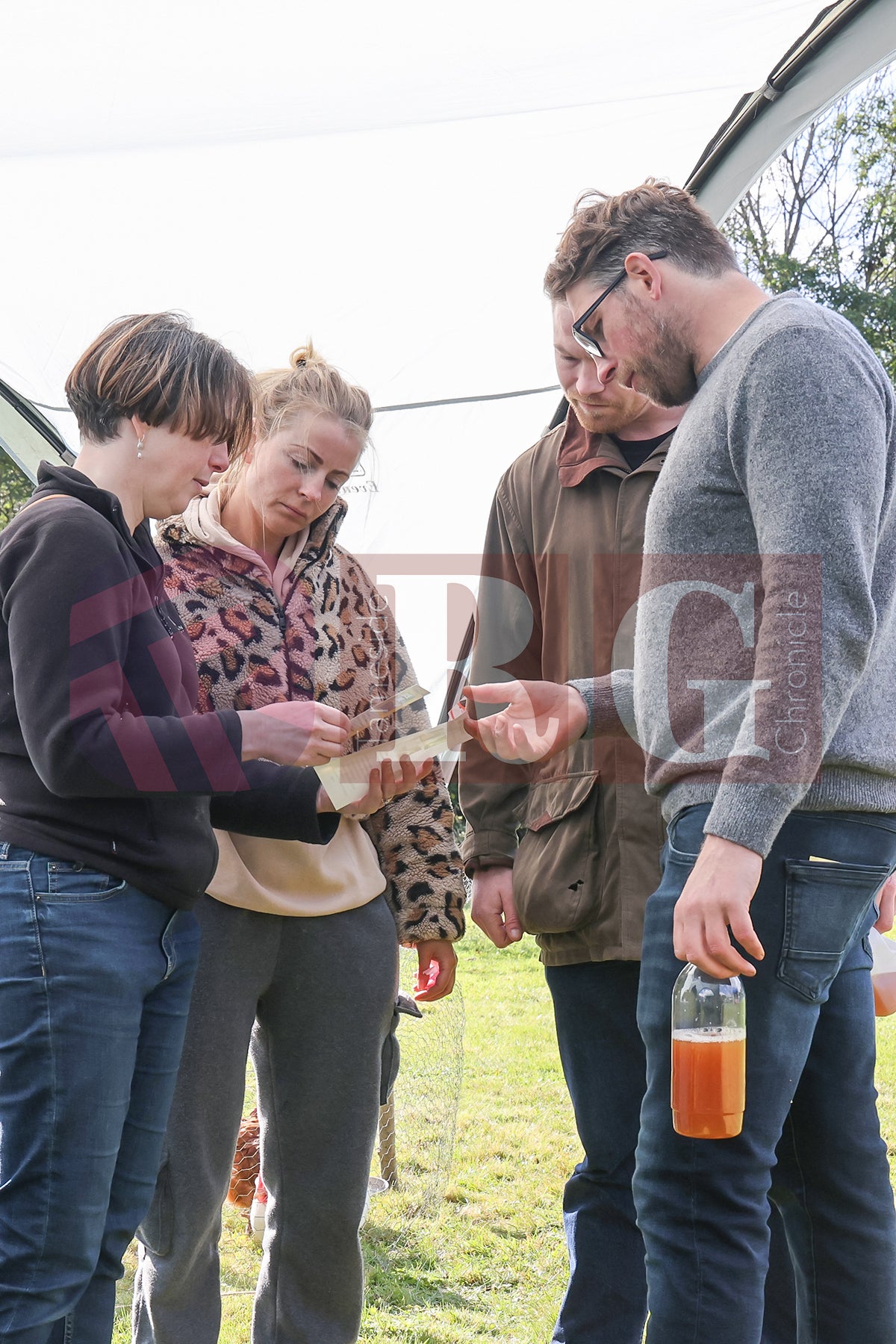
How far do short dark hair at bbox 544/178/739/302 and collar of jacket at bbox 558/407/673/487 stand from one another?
363mm

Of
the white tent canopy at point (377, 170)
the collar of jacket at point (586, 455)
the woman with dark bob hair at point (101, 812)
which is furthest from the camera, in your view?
the white tent canopy at point (377, 170)

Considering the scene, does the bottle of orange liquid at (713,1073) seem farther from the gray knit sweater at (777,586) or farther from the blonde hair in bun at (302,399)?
the blonde hair in bun at (302,399)

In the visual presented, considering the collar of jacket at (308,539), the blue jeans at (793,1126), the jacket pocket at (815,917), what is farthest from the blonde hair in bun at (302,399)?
the jacket pocket at (815,917)

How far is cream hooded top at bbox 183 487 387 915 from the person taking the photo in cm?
178

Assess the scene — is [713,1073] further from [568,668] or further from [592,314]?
[592,314]

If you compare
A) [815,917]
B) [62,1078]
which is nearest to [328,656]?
[62,1078]

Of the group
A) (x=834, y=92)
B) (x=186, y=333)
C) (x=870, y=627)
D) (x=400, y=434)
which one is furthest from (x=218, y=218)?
(x=870, y=627)

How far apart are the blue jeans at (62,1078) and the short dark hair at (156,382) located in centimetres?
59

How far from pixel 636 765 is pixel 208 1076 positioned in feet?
2.67

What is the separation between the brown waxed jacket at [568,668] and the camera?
1.90 m

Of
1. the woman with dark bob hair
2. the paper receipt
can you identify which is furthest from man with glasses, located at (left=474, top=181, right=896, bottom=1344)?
the woman with dark bob hair

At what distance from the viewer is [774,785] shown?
4.14ft

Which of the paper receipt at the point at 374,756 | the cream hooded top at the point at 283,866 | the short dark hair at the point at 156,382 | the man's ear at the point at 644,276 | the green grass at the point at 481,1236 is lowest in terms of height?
the green grass at the point at 481,1236

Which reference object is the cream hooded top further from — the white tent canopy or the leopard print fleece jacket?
the white tent canopy
